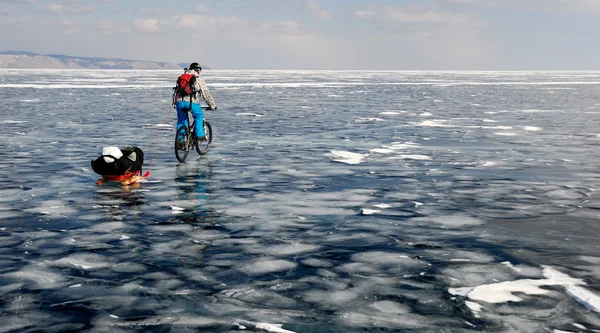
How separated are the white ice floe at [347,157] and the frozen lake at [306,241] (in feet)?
0.42

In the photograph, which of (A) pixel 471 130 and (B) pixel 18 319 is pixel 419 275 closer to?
(B) pixel 18 319

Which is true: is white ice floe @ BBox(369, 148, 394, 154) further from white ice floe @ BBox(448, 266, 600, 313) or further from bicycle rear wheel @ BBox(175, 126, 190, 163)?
white ice floe @ BBox(448, 266, 600, 313)

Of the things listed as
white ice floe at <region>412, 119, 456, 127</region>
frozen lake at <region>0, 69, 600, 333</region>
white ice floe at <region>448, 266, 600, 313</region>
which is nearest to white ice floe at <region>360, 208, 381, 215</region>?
frozen lake at <region>0, 69, 600, 333</region>

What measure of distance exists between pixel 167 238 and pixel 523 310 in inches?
153

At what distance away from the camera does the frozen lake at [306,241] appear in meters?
5.04

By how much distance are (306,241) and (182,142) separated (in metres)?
6.80

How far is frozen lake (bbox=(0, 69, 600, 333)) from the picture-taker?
5035 millimetres

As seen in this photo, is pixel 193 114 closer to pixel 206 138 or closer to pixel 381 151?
pixel 206 138

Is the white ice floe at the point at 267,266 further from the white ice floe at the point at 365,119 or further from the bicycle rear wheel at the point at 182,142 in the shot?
the white ice floe at the point at 365,119

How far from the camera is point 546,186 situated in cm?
1056

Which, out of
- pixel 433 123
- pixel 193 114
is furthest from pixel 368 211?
pixel 433 123

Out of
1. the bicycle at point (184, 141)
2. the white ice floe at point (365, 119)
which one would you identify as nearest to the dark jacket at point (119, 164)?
the bicycle at point (184, 141)

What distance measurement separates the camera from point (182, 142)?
13.4 m

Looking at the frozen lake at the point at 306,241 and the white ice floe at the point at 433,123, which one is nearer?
the frozen lake at the point at 306,241
